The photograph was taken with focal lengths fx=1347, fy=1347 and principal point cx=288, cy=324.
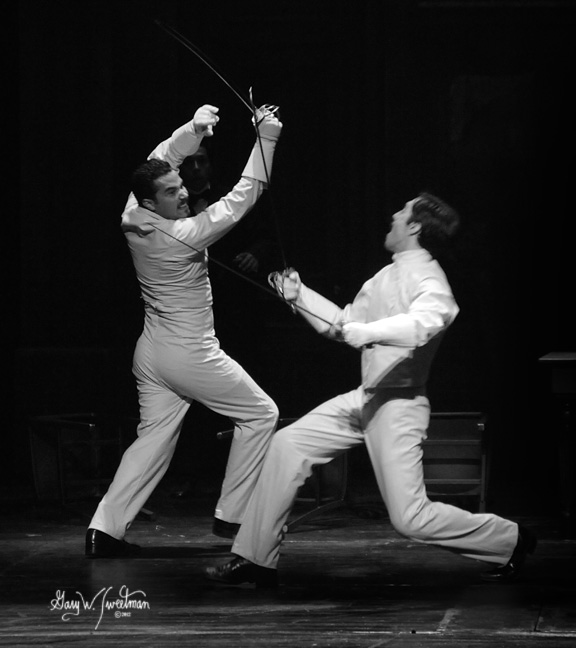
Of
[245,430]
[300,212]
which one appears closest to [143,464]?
[245,430]

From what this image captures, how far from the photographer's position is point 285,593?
16.3ft

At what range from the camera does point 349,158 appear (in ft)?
27.4

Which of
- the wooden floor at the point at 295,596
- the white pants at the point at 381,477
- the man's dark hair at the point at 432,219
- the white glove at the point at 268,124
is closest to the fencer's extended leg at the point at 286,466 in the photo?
the white pants at the point at 381,477

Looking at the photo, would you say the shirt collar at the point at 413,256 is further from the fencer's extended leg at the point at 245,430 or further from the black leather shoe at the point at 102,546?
the black leather shoe at the point at 102,546

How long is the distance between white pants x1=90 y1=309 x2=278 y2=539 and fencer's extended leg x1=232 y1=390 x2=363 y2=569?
31.0 inches

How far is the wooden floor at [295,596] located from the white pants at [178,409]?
0.90 feet

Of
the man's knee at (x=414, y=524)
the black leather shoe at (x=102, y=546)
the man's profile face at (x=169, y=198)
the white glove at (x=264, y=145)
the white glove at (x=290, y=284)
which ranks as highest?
the white glove at (x=264, y=145)

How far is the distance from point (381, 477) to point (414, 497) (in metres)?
0.16

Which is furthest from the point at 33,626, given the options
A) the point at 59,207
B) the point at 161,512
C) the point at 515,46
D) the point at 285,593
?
the point at 515,46

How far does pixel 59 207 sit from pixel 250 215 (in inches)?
56.0

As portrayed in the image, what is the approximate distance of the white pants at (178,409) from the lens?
5.71 m

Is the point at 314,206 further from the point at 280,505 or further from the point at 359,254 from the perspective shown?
the point at 280,505

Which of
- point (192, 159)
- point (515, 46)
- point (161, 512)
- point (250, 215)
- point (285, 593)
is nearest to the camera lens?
point (285, 593)

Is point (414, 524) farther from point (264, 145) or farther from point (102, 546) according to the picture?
point (264, 145)
